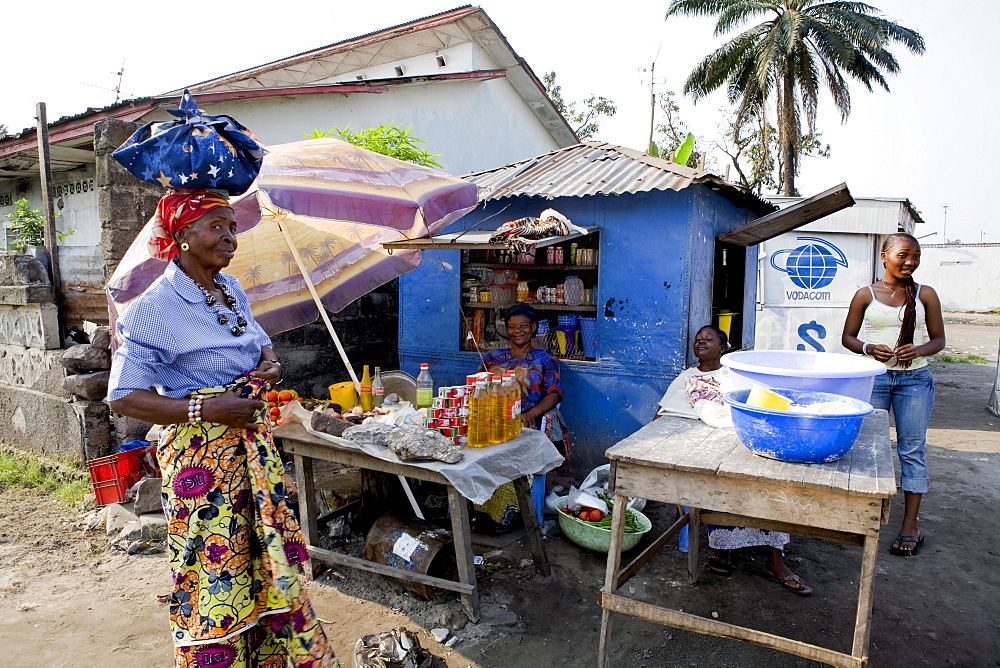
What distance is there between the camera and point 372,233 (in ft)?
14.7

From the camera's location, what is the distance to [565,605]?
3438 mm

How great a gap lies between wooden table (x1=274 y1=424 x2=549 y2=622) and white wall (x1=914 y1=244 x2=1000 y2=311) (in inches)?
1210

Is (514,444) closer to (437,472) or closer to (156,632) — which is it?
(437,472)

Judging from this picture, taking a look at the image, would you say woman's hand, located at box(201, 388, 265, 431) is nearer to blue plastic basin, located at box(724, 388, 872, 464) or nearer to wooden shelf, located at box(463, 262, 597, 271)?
blue plastic basin, located at box(724, 388, 872, 464)

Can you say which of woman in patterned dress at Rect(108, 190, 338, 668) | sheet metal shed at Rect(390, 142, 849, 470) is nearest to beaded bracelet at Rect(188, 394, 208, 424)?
woman in patterned dress at Rect(108, 190, 338, 668)

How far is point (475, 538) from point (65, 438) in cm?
365

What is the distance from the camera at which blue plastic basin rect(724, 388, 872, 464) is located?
2197 mm

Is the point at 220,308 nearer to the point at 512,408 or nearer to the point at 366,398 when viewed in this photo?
the point at 512,408

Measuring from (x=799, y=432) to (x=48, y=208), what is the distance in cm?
580

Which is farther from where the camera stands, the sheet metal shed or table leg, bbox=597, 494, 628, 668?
the sheet metal shed

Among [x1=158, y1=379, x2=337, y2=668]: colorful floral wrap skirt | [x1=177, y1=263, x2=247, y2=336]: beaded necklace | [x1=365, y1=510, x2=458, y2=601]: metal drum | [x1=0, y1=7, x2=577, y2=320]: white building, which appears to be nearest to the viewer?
[x1=158, y1=379, x2=337, y2=668]: colorful floral wrap skirt

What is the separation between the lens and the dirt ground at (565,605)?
9.87 ft

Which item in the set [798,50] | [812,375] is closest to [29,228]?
[812,375]

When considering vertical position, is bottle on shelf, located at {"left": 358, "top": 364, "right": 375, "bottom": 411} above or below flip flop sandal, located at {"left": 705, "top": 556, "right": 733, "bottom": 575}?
above
